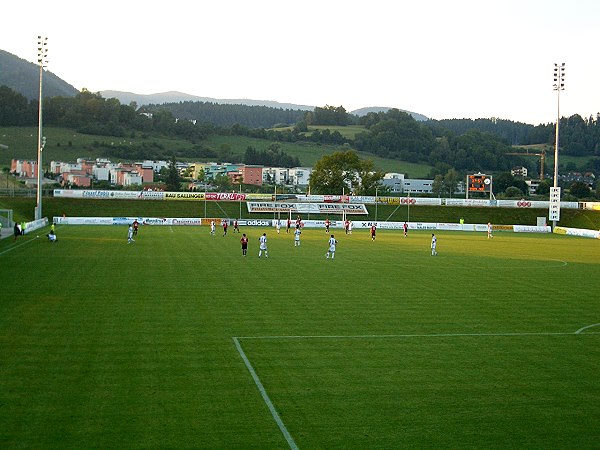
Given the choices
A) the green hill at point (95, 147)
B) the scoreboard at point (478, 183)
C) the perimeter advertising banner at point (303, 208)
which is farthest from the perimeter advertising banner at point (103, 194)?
the green hill at point (95, 147)

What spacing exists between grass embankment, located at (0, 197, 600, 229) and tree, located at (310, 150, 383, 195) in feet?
60.2

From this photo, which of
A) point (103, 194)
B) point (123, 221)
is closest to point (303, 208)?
point (123, 221)

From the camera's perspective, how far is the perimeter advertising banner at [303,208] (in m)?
88.6

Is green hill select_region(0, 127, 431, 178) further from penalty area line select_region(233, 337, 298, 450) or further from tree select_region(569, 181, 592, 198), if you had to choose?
penalty area line select_region(233, 337, 298, 450)

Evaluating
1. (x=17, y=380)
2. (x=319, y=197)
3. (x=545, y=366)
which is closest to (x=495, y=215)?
(x=319, y=197)

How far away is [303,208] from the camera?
292 ft

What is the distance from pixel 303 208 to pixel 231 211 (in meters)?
8.99

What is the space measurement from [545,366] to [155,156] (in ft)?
549

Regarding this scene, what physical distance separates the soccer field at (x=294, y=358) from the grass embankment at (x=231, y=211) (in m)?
51.0

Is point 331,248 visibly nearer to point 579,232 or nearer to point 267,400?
point 267,400

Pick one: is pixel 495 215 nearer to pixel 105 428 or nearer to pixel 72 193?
pixel 72 193

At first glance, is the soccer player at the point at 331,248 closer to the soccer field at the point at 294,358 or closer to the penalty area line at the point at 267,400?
the soccer field at the point at 294,358

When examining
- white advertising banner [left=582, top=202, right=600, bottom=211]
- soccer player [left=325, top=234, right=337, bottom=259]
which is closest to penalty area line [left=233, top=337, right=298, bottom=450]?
soccer player [left=325, top=234, right=337, bottom=259]

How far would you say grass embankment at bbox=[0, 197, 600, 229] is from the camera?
273 ft
